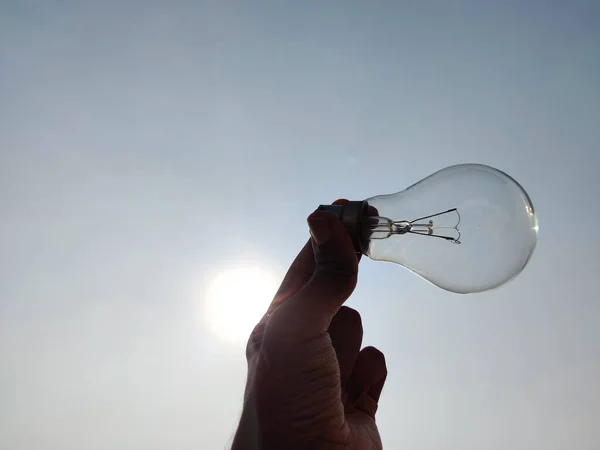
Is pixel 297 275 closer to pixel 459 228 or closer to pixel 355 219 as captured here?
pixel 355 219

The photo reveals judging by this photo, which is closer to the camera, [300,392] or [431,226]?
[300,392]

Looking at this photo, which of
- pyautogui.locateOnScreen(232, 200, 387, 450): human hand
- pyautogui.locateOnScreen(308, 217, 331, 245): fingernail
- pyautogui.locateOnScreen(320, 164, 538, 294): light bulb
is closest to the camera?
Answer: pyautogui.locateOnScreen(232, 200, 387, 450): human hand

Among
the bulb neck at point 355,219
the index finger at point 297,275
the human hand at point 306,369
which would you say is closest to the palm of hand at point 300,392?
the human hand at point 306,369

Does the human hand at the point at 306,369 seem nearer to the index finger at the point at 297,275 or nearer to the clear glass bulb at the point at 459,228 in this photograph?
the index finger at the point at 297,275

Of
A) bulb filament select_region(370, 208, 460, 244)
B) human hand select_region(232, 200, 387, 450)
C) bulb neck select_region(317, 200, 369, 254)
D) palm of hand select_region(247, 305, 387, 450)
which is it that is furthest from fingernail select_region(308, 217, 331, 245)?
bulb filament select_region(370, 208, 460, 244)

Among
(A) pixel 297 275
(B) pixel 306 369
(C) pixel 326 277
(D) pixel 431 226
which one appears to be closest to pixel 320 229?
(C) pixel 326 277

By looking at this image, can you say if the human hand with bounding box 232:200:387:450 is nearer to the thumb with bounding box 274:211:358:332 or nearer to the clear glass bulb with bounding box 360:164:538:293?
the thumb with bounding box 274:211:358:332
